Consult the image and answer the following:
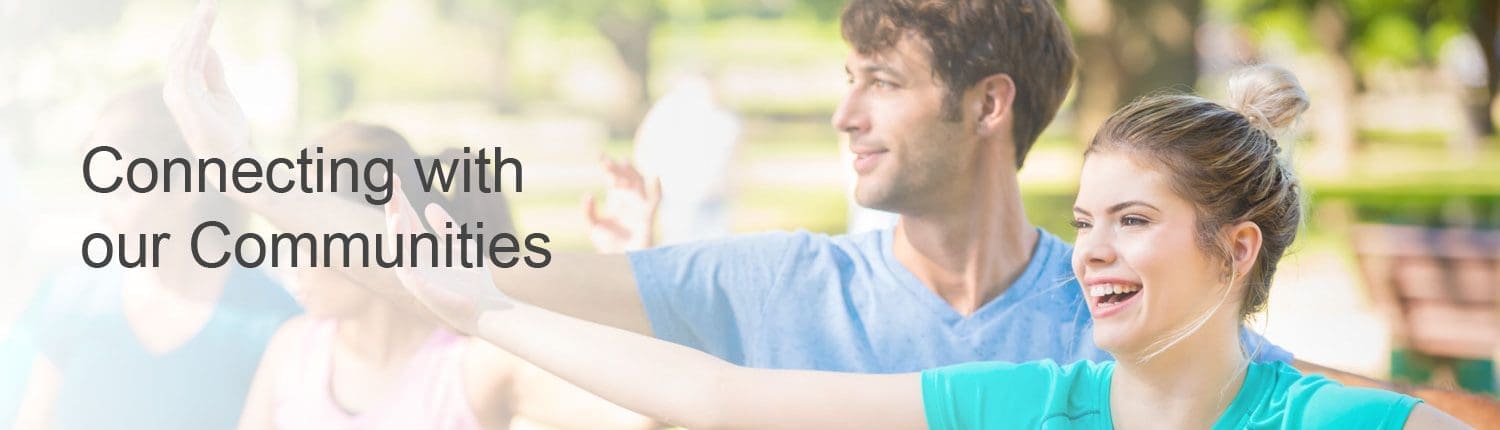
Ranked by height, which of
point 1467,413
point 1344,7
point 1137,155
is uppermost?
point 1344,7

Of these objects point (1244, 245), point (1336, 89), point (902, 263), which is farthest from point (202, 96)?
point (1336, 89)

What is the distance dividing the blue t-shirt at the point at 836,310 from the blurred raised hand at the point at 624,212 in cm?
28

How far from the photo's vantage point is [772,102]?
27.6 m

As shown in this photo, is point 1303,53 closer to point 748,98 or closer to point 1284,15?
point 1284,15

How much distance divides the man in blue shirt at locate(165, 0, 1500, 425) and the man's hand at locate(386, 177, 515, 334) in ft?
1.00

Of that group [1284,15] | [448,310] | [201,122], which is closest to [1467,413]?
[448,310]

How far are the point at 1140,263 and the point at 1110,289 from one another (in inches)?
2.3

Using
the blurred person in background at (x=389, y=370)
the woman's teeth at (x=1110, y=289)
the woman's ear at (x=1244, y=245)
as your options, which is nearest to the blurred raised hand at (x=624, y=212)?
the blurred person in background at (x=389, y=370)

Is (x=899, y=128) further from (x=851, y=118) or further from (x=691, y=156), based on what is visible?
(x=691, y=156)

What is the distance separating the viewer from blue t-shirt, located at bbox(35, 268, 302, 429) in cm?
300

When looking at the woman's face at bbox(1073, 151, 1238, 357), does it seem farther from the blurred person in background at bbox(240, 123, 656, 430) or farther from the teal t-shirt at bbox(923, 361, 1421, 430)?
the blurred person in background at bbox(240, 123, 656, 430)

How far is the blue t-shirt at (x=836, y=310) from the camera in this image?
2606 millimetres

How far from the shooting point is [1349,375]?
8.20 feet

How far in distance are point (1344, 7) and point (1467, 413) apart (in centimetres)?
1777
